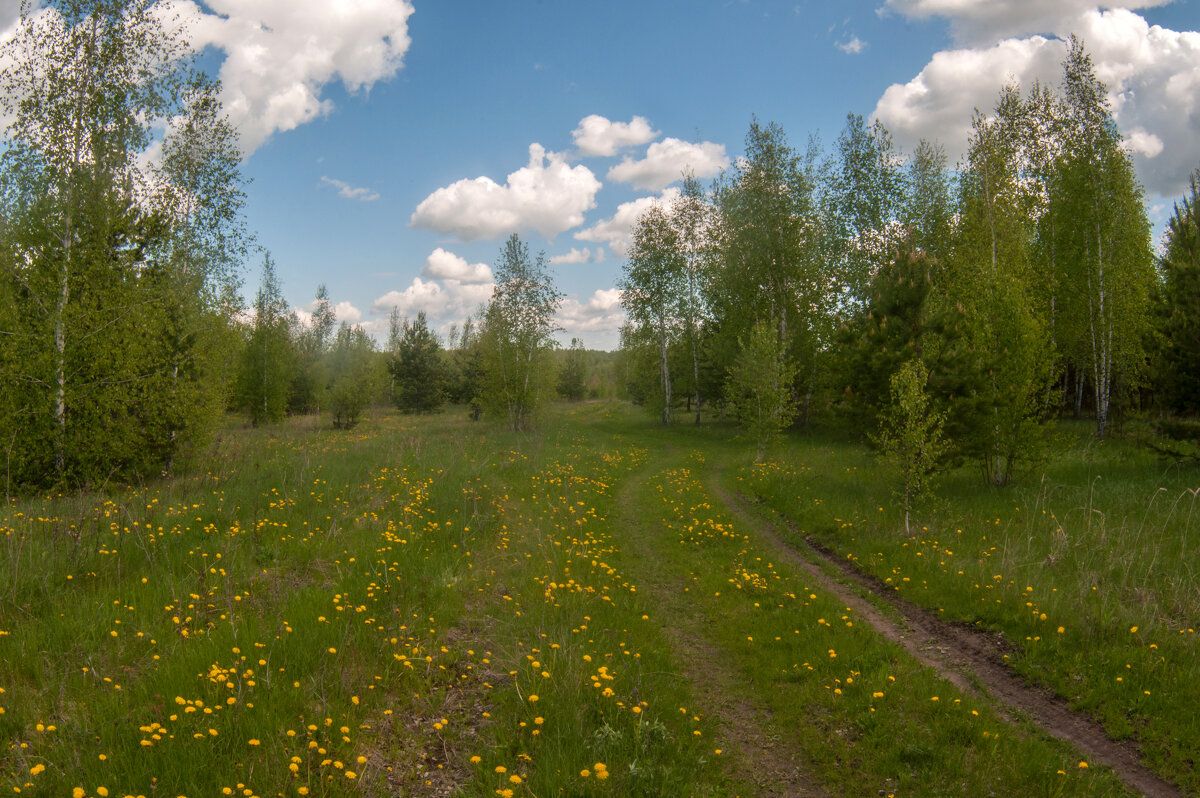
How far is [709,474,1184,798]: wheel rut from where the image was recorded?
5461 mm

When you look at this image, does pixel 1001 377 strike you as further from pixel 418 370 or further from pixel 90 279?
pixel 418 370

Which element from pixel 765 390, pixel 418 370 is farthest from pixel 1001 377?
pixel 418 370

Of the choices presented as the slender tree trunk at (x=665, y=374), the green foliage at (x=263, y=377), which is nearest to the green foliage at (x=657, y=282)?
the slender tree trunk at (x=665, y=374)

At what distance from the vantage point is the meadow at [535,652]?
4.76 meters

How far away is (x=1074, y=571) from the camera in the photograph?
9.59m

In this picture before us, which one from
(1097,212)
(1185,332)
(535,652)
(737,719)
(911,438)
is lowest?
(737,719)

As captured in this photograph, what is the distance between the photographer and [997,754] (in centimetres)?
538

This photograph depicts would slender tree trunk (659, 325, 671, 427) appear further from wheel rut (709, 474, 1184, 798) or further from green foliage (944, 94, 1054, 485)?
wheel rut (709, 474, 1184, 798)

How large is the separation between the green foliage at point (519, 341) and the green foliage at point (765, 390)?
57.7 ft

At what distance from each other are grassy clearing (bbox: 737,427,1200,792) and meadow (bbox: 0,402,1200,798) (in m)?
0.05

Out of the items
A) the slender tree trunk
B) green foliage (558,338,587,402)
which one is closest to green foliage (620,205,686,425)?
the slender tree trunk

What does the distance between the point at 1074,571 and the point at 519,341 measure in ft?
113

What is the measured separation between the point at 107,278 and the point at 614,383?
317 ft

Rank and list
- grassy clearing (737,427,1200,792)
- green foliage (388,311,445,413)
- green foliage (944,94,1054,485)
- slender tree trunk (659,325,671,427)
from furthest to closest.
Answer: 1. green foliage (388,311,445,413)
2. slender tree trunk (659,325,671,427)
3. green foliage (944,94,1054,485)
4. grassy clearing (737,427,1200,792)
